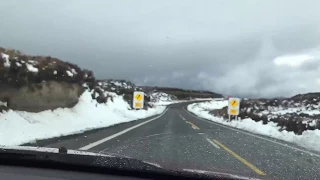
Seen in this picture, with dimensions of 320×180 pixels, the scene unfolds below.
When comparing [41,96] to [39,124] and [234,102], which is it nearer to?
[39,124]

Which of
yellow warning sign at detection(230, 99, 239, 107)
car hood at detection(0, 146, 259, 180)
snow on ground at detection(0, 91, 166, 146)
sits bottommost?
snow on ground at detection(0, 91, 166, 146)

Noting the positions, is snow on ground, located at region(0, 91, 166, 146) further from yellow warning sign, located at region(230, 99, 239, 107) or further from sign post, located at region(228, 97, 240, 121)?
yellow warning sign, located at region(230, 99, 239, 107)

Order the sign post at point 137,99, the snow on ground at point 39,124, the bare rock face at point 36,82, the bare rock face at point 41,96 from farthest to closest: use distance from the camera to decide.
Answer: the sign post at point 137,99
the bare rock face at point 36,82
the bare rock face at point 41,96
the snow on ground at point 39,124

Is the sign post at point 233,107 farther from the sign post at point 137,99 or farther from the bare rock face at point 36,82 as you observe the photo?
the bare rock face at point 36,82

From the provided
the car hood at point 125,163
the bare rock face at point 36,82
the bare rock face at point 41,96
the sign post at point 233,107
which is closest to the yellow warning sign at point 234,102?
the sign post at point 233,107

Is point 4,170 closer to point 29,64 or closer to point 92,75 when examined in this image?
point 29,64

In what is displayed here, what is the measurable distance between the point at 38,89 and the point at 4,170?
16.0m

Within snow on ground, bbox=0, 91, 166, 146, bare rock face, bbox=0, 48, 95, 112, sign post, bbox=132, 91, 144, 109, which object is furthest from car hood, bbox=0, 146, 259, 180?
sign post, bbox=132, 91, 144, 109

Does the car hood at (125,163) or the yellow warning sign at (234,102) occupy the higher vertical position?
the yellow warning sign at (234,102)

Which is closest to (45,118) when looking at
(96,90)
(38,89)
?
(38,89)

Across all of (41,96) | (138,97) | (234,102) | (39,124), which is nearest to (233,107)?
(234,102)

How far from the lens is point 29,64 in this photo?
1905cm

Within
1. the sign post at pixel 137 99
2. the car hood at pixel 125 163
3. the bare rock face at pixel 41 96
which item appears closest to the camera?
the car hood at pixel 125 163

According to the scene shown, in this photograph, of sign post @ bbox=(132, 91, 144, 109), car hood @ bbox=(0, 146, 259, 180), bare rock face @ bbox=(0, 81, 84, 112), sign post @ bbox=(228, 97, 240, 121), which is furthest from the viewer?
sign post @ bbox=(132, 91, 144, 109)
